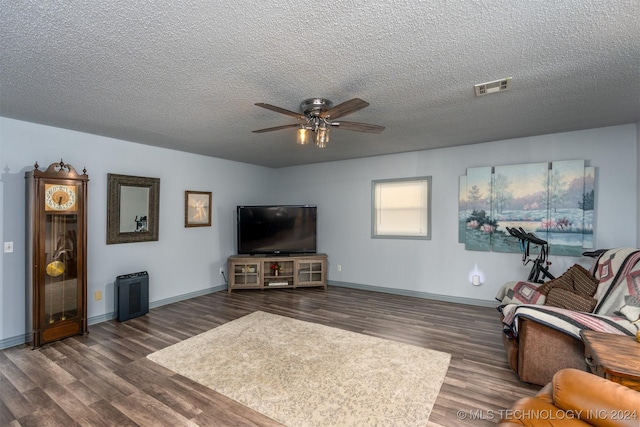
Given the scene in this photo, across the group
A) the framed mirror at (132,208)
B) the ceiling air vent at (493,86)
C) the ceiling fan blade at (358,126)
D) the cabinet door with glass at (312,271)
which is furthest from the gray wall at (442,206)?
the framed mirror at (132,208)

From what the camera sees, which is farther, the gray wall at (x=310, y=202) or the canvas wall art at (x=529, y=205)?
the canvas wall art at (x=529, y=205)

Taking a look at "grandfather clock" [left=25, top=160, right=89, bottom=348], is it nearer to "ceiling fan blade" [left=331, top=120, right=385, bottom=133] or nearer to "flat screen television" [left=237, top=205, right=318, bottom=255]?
"flat screen television" [left=237, top=205, right=318, bottom=255]

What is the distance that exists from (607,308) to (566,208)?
6.48 ft

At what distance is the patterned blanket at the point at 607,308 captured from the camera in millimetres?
2052

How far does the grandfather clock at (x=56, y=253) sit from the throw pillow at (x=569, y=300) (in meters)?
5.00

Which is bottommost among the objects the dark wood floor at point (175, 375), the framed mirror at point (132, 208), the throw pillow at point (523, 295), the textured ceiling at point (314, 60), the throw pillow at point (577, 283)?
the dark wood floor at point (175, 375)

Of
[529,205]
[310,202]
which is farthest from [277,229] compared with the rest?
[529,205]

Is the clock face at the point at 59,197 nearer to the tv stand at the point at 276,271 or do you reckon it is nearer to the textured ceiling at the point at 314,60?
the textured ceiling at the point at 314,60

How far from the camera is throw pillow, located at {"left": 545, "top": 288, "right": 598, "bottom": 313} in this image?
246 centimetres

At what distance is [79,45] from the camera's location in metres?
1.77

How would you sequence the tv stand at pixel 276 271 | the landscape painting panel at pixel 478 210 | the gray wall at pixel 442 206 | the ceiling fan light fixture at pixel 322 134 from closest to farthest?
the ceiling fan light fixture at pixel 322 134
the gray wall at pixel 442 206
the landscape painting panel at pixel 478 210
the tv stand at pixel 276 271

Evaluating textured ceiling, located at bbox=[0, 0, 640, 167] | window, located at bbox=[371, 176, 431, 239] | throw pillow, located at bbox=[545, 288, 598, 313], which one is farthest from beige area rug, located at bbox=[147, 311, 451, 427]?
textured ceiling, located at bbox=[0, 0, 640, 167]

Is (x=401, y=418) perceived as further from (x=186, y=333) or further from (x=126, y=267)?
(x=126, y=267)

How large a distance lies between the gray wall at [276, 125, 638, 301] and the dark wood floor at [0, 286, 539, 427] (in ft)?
2.10
